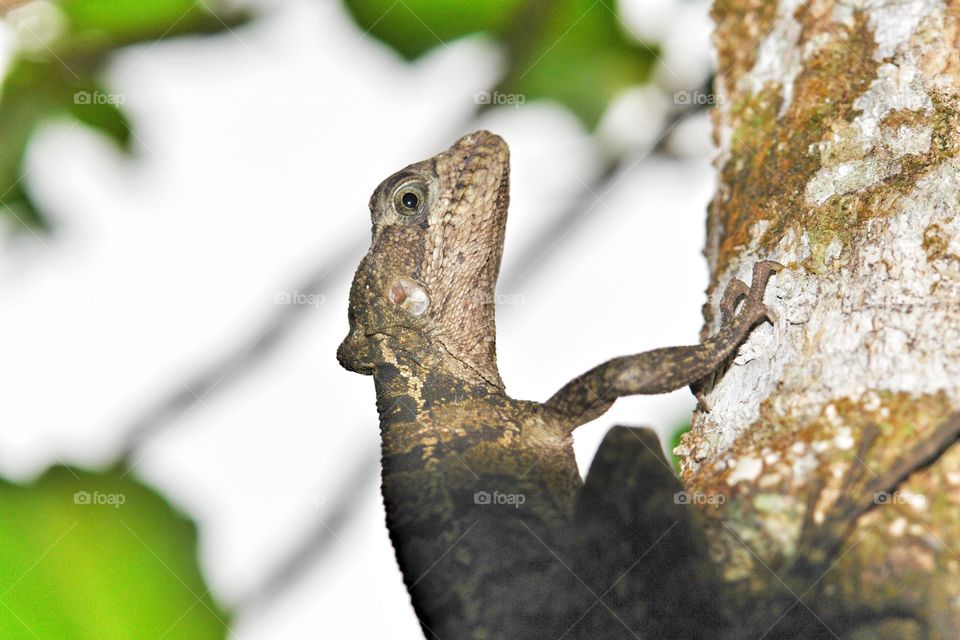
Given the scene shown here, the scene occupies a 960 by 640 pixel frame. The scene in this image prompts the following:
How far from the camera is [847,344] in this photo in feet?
11.2

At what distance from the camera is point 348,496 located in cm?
614

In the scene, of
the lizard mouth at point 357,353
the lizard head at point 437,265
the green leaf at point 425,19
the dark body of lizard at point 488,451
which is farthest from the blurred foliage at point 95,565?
the green leaf at point 425,19

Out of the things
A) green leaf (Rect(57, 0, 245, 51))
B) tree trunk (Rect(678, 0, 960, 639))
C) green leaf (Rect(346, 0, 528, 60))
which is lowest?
tree trunk (Rect(678, 0, 960, 639))

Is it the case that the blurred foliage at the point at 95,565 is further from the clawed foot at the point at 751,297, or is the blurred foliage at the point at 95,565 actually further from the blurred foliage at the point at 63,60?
the clawed foot at the point at 751,297

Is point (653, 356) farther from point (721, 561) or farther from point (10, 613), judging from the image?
point (10, 613)

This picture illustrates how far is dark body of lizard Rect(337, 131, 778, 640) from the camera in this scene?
3.78 meters

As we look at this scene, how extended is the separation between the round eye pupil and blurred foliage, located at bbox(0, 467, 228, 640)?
2.45 metres

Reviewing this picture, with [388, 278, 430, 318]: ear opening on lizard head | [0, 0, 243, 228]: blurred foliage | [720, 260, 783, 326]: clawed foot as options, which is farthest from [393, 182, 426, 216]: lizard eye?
[720, 260, 783, 326]: clawed foot

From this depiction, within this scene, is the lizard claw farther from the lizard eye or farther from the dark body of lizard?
the lizard eye

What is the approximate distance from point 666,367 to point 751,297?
1.99 feet

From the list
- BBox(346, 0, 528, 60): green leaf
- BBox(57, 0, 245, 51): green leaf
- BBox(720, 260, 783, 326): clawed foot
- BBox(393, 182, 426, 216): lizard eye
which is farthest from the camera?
BBox(346, 0, 528, 60): green leaf

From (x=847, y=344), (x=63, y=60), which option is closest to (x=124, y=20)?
(x=63, y=60)

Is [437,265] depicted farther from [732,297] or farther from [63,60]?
[63,60]

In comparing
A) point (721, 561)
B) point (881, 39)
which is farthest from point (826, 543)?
point (881, 39)
